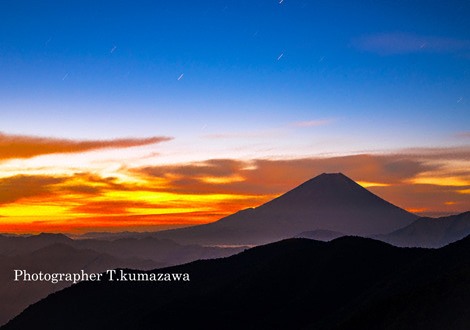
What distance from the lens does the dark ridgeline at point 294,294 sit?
163ft

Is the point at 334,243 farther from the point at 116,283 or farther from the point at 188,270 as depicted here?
the point at 116,283

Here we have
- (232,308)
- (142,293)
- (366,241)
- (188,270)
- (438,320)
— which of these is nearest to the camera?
(438,320)

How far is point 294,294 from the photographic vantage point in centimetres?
8012

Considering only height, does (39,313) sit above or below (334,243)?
below

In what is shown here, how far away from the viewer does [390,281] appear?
68.8 metres

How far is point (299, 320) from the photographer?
69688 millimetres

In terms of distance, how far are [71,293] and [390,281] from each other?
65.5m

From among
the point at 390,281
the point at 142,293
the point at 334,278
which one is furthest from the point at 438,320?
the point at 142,293

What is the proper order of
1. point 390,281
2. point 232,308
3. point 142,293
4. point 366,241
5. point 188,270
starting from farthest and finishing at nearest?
point 188,270, point 142,293, point 366,241, point 232,308, point 390,281

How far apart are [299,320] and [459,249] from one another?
71.1 feet

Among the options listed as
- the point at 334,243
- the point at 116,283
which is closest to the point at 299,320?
the point at 334,243

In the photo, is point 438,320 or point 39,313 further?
point 39,313

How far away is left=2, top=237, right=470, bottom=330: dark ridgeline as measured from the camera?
1960 inches

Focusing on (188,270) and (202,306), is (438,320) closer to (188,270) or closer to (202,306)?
(202,306)
